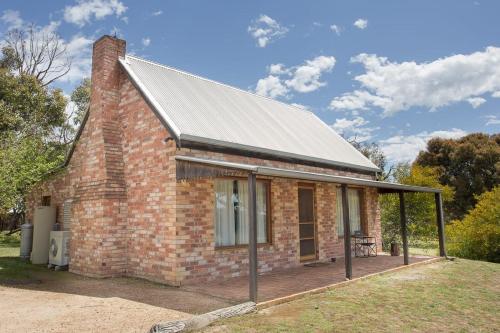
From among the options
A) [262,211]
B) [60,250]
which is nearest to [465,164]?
[262,211]

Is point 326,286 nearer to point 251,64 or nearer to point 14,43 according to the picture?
point 251,64

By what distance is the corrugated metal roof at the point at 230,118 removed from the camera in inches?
357

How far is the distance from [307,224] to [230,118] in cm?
389

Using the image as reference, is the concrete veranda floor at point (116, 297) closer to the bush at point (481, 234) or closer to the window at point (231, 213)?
the window at point (231, 213)

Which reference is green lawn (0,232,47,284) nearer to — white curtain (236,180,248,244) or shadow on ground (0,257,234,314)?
shadow on ground (0,257,234,314)

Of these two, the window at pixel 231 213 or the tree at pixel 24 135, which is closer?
the window at pixel 231 213

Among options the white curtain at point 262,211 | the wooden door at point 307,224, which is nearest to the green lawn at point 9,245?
the white curtain at point 262,211

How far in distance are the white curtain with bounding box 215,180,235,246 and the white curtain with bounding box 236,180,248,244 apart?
0.65 feet

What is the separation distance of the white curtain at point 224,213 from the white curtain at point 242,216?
7.8 inches

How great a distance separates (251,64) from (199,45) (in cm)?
374

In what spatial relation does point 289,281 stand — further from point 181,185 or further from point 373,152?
point 373,152

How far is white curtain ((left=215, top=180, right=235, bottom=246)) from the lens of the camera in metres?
9.01

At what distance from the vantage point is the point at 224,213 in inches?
362

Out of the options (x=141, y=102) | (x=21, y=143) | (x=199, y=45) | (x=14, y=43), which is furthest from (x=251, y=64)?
(x=14, y=43)
